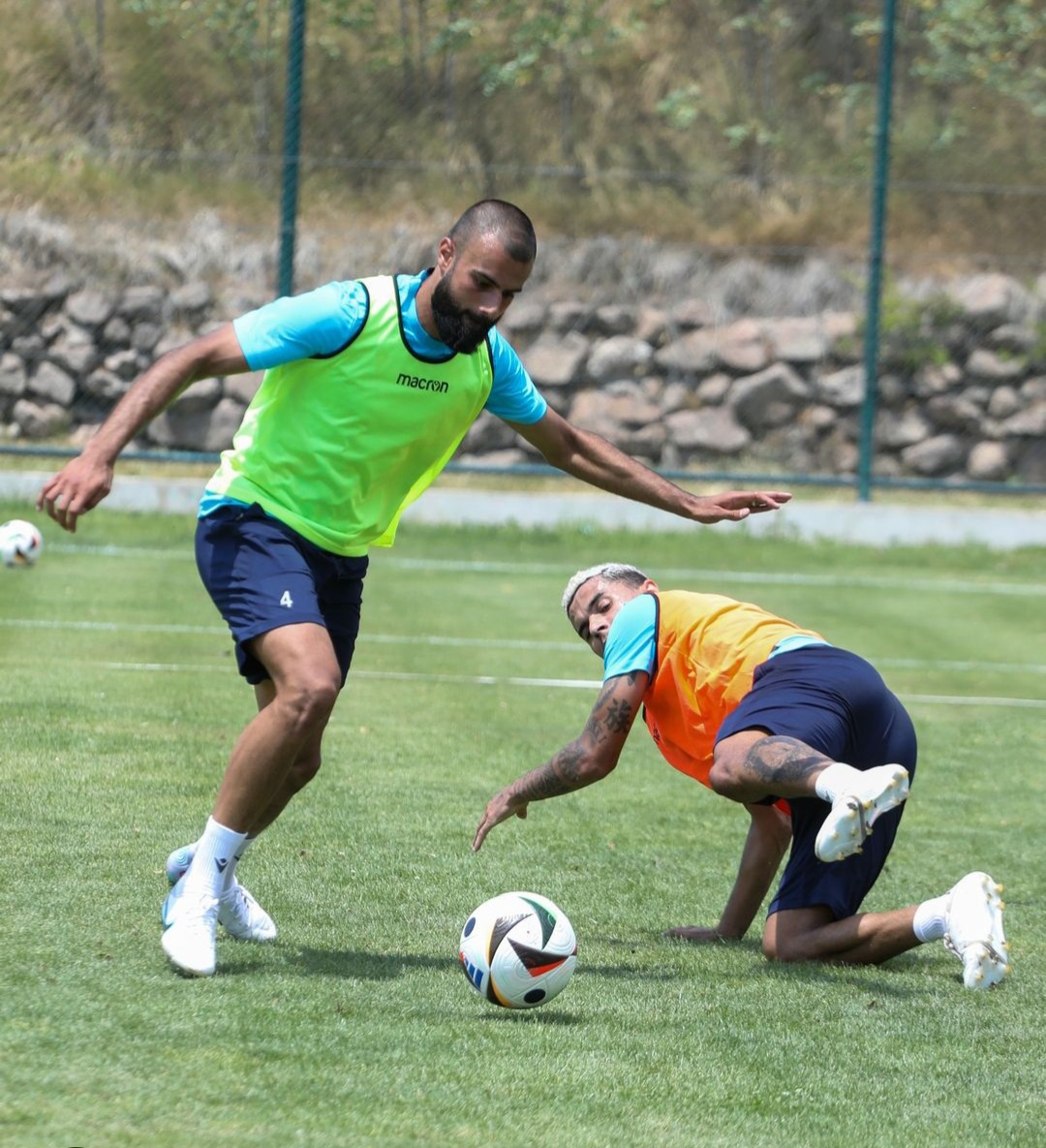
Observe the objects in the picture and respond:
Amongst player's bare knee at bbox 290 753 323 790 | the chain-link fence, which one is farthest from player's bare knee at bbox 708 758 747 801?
the chain-link fence

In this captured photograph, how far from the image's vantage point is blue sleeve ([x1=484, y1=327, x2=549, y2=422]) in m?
5.37

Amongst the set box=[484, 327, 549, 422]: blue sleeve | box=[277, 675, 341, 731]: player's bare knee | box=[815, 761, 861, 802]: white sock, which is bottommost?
box=[815, 761, 861, 802]: white sock

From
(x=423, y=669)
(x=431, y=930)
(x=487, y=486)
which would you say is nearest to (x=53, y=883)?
(x=431, y=930)

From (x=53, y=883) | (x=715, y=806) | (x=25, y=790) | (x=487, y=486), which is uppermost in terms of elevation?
(x=53, y=883)

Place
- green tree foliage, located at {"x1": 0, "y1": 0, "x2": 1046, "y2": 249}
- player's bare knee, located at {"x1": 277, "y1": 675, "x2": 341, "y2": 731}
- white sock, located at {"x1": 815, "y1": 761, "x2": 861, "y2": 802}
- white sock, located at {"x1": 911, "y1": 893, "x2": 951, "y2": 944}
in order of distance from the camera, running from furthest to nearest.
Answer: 1. green tree foliage, located at {"x1": 0, "y1": 0, "x2": 1046, "y2": 249}
2. white sock, located at {"x1": 911, "y1": 893, "x2": 951, "y2": 944}
3. player's bare knee, located at {"x1": 277, "y1": 675, "x2": 341, "y2": 731}
4. white sock, located at {"x1": 815, "y1": 761, "x2": 861, "y2": 802}

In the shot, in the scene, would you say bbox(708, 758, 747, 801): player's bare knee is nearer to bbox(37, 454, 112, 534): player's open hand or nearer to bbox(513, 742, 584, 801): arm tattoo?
bbox(513, 742, 584, 801): arm tattoo

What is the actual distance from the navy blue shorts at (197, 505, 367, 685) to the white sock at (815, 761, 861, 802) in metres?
1.32

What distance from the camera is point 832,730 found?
4.88 meters

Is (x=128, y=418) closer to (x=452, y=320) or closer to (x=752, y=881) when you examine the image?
(x=452, y=320)

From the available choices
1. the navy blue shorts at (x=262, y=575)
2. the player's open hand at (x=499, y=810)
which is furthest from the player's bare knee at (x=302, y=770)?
the player's open hand at (x=499, y=810)

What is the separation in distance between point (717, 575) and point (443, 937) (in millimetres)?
9817

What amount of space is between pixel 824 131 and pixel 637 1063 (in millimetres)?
16840

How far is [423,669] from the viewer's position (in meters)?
10.2

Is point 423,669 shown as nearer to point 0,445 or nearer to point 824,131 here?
point 0,445
